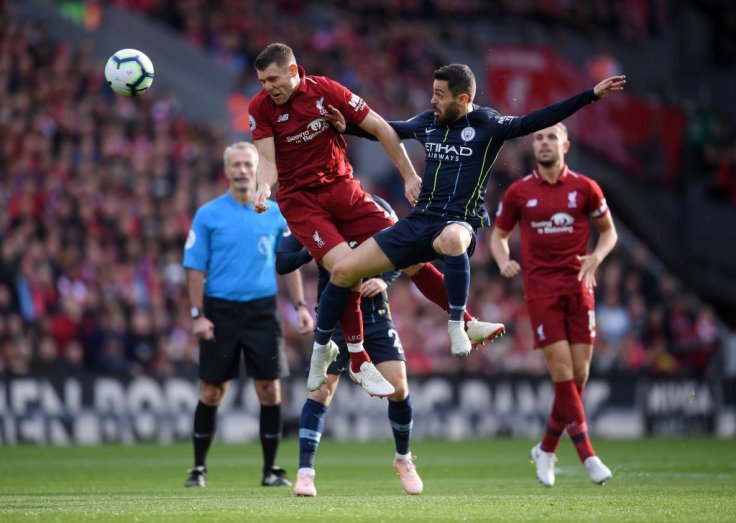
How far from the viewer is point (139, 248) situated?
20219mm

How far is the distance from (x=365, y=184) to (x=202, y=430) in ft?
44.3

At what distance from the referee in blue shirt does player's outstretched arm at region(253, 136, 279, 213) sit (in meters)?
1.68

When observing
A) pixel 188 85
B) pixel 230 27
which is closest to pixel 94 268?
pixel 188 85

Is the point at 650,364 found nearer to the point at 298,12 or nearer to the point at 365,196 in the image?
the point at 298,12

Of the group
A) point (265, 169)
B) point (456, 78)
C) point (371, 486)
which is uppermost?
point (456, 78)

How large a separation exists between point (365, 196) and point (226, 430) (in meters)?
9.38

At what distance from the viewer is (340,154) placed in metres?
10.0

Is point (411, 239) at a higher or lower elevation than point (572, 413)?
higher

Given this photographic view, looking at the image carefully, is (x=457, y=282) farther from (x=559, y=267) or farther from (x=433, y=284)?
(x=559, y=267)

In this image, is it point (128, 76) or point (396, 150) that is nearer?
point (396, 150)

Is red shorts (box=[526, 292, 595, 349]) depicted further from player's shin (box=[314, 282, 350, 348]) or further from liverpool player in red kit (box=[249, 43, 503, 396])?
player's shin (box=[314, 282, 350, 348])

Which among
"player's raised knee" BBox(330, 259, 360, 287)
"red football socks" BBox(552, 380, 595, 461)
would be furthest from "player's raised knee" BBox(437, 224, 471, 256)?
"red football socks" BBox(552, 380, 595, 461)

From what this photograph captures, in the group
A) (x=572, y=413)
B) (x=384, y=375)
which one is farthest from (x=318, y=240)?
(x=572, y=413)

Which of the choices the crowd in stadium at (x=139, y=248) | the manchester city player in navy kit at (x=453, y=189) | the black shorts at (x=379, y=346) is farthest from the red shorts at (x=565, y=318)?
the crowd in stadium at (x=139, y=248)
